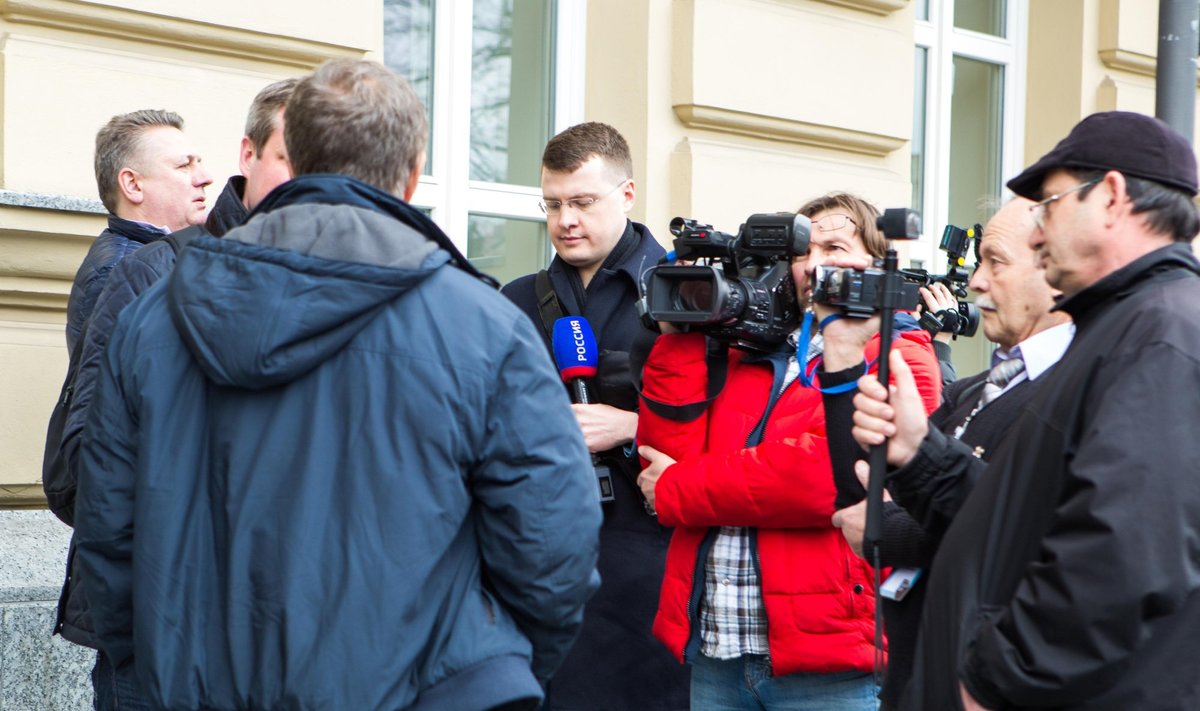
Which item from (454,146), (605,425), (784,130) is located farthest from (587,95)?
(605,425)

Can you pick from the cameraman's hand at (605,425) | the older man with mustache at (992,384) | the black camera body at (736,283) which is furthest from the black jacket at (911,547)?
the cameraman's hand at (605,425)

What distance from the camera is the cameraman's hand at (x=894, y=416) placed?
98.7 inches

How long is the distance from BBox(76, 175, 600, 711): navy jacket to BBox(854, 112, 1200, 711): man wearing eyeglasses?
61 centimetres

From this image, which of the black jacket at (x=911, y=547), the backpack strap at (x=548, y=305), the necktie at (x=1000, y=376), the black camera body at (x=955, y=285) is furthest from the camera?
the black camera body at (x=955, y=285)

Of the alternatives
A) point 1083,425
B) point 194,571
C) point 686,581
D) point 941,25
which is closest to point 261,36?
point 686,581

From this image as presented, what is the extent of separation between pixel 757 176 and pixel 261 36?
1.93 metres

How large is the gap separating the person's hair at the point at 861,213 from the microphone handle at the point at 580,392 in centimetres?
68

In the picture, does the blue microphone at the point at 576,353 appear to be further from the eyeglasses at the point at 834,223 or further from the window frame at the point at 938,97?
the window frame at the point at 938,97

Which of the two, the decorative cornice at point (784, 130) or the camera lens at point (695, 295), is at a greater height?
the decorative cornice at point (784, 130)

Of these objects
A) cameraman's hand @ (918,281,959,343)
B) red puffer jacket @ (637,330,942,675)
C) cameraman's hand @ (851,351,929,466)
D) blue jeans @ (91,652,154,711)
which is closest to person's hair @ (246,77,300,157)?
red puffer jacket @ (637,330,942,675)

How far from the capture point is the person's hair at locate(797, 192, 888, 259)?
10.6ft

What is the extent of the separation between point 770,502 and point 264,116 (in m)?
1.29

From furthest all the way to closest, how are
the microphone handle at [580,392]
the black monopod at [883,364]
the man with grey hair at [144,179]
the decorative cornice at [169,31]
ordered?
the decorative cornice at [169,31], the microphone handle at [580,392], the man with grey hair at [144,179], the black monopod at [883,364]

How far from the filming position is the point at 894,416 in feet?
8.37
